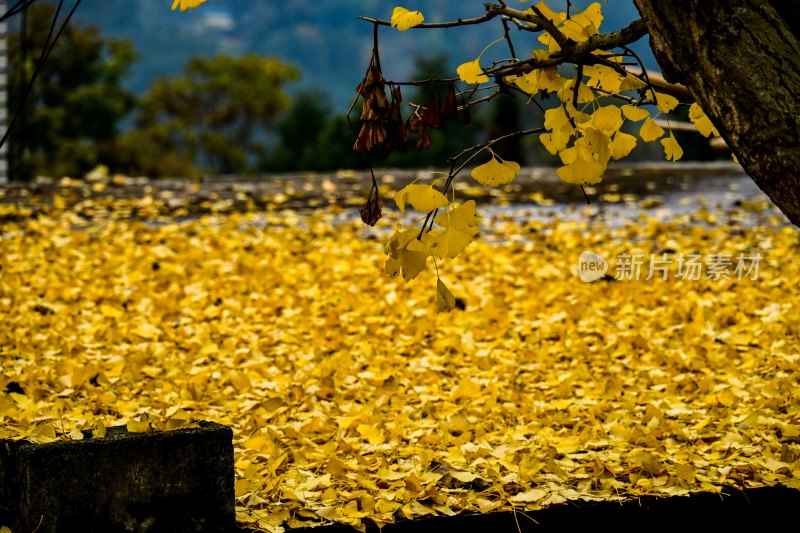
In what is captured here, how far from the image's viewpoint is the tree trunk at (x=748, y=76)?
190 cm

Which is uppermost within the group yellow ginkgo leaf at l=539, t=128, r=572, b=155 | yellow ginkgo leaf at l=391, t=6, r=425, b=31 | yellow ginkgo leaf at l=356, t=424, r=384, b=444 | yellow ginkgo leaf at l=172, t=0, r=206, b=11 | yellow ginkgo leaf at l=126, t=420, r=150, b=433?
yellow ginkgo leaf at l=391, t=6, r=425, b=31

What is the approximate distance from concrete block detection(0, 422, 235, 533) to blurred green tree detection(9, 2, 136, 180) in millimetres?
22626

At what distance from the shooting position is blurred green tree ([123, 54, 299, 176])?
94.0 feet

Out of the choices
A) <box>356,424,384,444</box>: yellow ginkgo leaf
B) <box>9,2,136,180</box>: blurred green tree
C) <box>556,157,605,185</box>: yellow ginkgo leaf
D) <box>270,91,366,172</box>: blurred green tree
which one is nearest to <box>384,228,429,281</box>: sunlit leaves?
<box>556,157,605,185</box>: yellow ginkgo leaf

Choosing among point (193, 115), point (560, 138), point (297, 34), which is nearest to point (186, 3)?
point (560, 138)

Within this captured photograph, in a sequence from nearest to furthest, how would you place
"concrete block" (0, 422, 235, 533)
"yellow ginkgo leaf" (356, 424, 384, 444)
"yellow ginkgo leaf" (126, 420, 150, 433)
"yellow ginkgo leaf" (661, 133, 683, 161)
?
"yellow ginkgo leaf" (661, 133, 683, 161)
"concrete block" (0, 422, 235, 533)
"yellow ginkgo leaf" (126, 420, 150, 433)
"yellow ginkgo leaf" (356, 424, 384, 444)

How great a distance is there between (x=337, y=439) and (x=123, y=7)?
146132 millimetres

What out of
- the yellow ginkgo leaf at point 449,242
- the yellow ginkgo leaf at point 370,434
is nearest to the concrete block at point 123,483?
the yellow ginkgo leaf at point 370,434

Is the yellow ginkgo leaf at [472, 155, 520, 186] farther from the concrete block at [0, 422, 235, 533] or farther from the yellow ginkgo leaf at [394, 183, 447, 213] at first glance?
the concrete block at [0, 422, 235, 533]

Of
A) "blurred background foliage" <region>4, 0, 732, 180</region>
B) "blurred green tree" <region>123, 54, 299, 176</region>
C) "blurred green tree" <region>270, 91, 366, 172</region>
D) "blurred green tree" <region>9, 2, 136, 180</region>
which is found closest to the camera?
"blurred background foliage" <region>4, 0, 732, 180</region>

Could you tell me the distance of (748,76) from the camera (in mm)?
1905

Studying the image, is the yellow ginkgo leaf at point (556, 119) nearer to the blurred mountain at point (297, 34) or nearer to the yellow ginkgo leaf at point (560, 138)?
the yellow ginkgo leaf at point (560, 138)

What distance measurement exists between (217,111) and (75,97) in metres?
5.33

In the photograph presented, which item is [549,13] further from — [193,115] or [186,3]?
[193,115]
